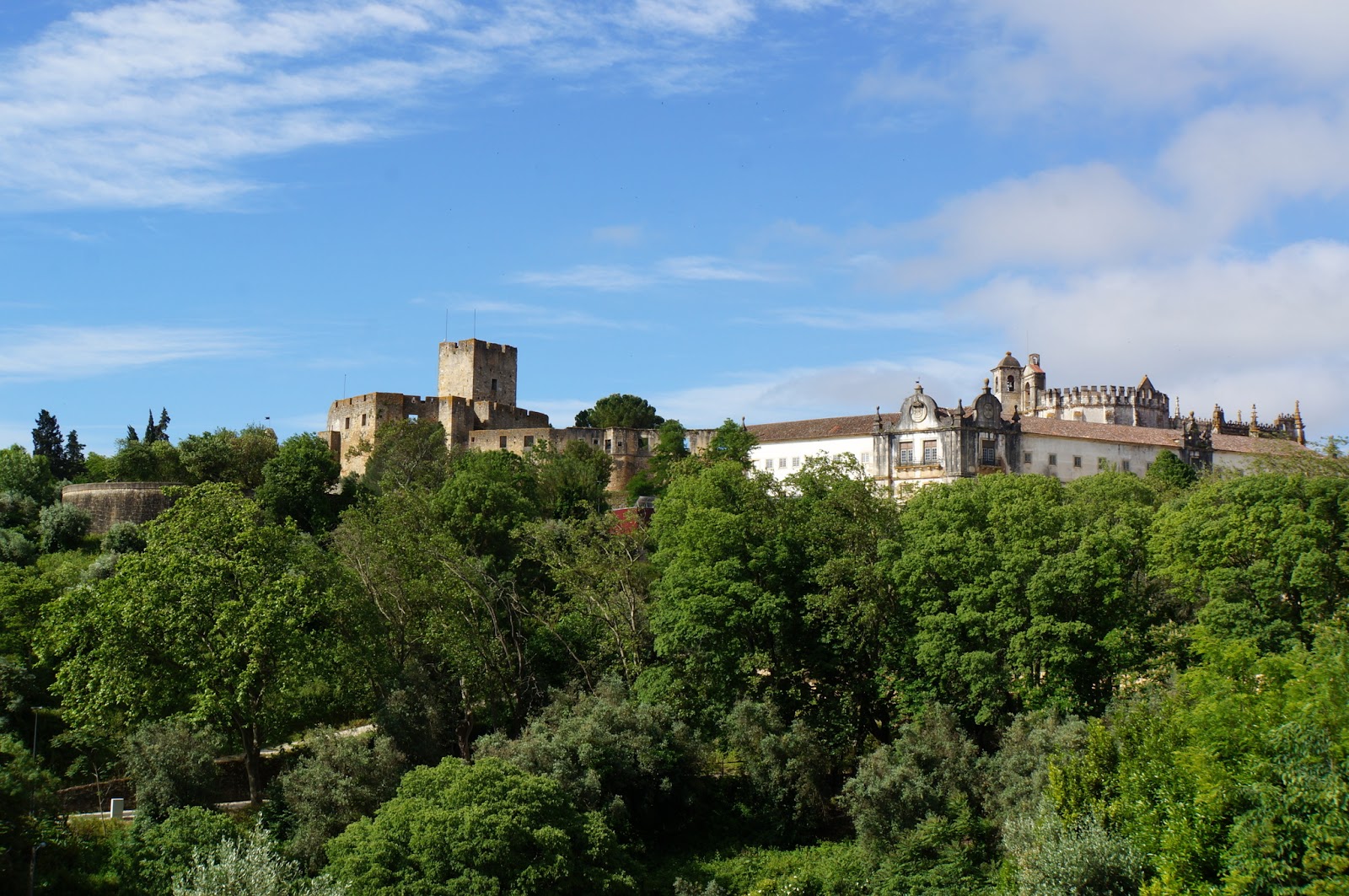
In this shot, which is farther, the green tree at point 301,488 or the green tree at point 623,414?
the green tree at point 623,414

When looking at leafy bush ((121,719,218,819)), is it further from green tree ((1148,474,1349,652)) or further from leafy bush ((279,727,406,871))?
green tree ((1148,474,1349,652))

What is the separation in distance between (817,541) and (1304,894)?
770 inches

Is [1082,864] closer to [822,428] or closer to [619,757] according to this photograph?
[619,757]

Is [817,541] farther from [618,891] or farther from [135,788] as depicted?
[135,788]

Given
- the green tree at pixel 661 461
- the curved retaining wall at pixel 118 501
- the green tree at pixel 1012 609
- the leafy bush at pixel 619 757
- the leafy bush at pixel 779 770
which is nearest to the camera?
the leafy bush at pixel 619 757

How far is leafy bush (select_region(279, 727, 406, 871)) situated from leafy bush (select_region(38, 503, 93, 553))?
88.7 ft

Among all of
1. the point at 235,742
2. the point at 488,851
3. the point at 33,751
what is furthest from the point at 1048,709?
the point at 33,751

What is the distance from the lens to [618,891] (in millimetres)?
31203

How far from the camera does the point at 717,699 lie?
37.6 m

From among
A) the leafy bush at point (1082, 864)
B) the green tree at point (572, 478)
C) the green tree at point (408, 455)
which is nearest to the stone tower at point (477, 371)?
the green tree at point (408, 455)

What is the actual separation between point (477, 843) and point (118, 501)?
37687 mm

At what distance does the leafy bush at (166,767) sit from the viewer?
3189cm

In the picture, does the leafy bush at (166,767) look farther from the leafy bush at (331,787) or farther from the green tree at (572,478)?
the green tree at (572,478)

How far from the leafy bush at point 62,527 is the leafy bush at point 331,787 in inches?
1064
